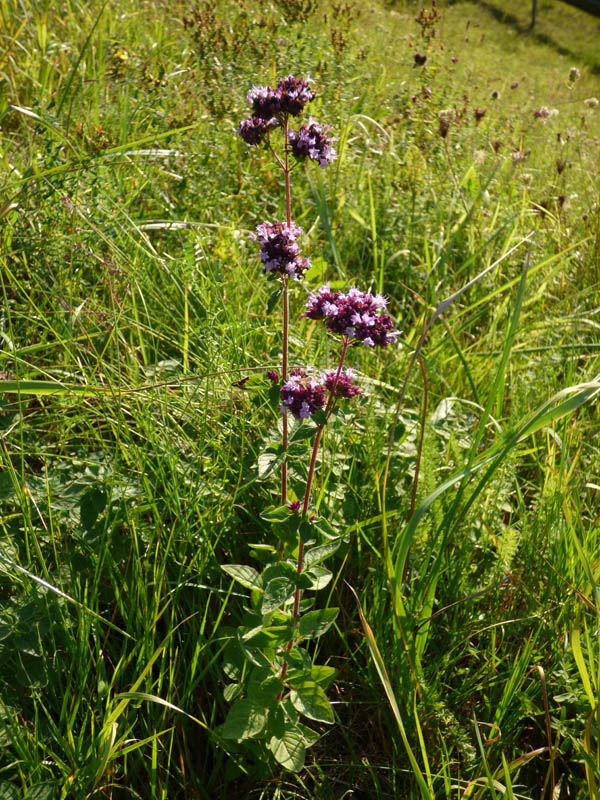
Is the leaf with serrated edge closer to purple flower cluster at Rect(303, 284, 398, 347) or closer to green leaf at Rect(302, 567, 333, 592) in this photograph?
green leaf at Rect(302, 567, 333, 592)

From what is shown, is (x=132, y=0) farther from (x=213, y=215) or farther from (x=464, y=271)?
(x=464, y=271)

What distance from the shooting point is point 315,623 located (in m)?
1.31

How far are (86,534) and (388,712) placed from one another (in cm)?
79

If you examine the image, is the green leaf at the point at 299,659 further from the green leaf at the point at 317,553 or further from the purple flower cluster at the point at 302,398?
the purple flower cluster at the point at 302,398

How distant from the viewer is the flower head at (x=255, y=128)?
1511 mm

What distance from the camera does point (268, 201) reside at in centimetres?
305

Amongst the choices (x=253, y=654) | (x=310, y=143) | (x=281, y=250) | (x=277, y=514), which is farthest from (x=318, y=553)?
(x=310, y=143)

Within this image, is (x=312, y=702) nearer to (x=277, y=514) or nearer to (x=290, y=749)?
(x=290, y=749)

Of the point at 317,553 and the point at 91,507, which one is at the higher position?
the point at 317,553

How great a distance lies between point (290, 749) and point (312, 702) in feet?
0.32

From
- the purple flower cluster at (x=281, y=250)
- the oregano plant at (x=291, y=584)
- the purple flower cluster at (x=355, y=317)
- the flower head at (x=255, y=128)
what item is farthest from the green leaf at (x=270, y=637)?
the flower head at (x=255, y=128)

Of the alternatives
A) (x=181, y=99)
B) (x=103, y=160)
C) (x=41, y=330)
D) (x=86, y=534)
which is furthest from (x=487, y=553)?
(x=181, y=99)

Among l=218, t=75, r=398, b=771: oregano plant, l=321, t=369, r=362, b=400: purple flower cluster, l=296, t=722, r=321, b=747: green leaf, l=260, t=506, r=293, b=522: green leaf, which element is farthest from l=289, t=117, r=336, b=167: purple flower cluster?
l=296, t=722, r=321, b=747: green leaf

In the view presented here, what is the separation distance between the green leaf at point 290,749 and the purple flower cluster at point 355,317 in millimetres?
817
